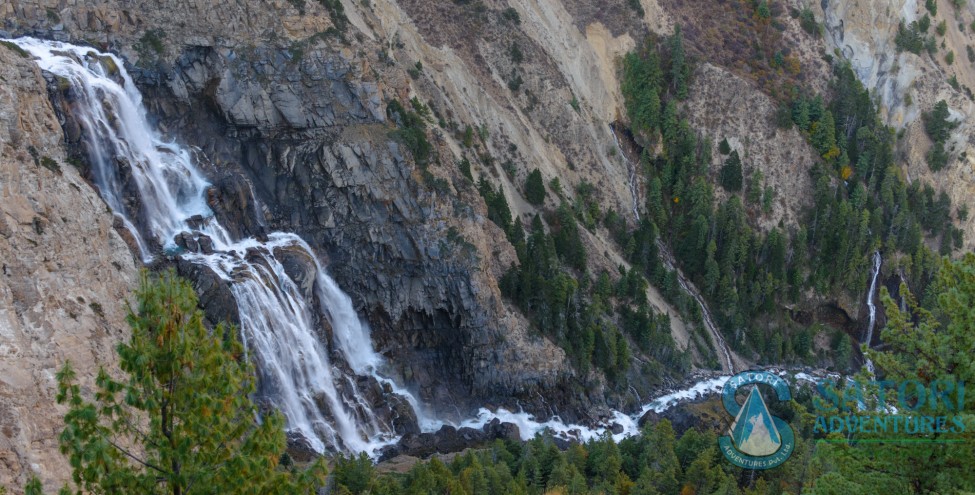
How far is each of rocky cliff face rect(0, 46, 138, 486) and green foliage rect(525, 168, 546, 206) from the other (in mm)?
31009

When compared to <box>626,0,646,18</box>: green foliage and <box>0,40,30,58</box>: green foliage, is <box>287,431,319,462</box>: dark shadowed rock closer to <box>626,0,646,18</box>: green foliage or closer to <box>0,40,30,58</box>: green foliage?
<box>0,40,30,58</box>: green foliage

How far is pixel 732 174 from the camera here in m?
73.7

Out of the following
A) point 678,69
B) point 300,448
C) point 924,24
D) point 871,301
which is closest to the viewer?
point 300,448

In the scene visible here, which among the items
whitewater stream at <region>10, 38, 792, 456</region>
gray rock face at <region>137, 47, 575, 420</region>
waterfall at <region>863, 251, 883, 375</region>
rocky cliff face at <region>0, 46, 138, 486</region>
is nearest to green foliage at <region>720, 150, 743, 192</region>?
waterfall at <region>863, 251, 883, 375</region>

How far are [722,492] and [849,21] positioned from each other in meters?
64.2

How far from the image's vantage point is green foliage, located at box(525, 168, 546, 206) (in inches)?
2542

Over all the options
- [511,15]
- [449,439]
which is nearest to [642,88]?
[511,15]

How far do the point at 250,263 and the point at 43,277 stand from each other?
13.9m

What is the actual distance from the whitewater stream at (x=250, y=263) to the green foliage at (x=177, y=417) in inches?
1211

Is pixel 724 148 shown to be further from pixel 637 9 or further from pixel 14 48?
pixel 14 48

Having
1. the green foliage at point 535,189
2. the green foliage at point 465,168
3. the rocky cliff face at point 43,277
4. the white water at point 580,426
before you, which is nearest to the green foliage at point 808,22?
the green foliage at point 535,189

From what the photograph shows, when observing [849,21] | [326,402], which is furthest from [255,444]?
[849,21]

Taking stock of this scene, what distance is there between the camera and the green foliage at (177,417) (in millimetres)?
12938

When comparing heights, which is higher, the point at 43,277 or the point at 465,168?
the point at 465,168
